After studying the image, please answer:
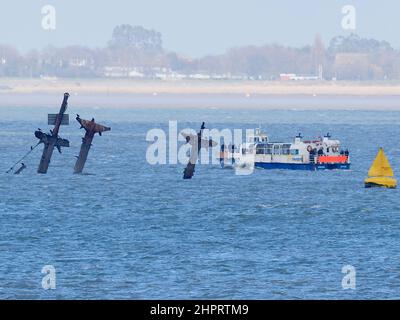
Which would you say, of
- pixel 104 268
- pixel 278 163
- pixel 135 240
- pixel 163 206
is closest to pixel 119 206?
pixel 163 206

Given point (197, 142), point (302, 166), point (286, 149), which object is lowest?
point (302, 166)

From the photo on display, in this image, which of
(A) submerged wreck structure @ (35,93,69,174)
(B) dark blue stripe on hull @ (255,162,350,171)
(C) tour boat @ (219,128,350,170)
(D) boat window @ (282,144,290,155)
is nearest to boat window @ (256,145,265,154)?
(C) tour boat @ (219,128,350,170)

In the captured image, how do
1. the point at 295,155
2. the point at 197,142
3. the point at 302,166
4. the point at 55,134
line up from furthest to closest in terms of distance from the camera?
the point at 302,166 < the point at 295,155 < the point at 55,134 < the point at 197,142

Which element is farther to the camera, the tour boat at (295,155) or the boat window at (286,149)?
the boat window at (286,149)

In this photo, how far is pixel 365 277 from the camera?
49.7m

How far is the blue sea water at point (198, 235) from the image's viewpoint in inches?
1876

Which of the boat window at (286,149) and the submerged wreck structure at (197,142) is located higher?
the submerged wreck structure at (197,142)

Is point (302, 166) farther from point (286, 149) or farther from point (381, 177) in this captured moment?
point (381, 177)

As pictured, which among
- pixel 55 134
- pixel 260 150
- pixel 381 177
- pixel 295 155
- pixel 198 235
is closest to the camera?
pixel 198 235

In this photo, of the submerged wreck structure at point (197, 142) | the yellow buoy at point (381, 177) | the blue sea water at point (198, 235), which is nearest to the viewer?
the blue sea water at point (198, 235)

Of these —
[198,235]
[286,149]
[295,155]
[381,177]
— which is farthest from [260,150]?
[198,235]

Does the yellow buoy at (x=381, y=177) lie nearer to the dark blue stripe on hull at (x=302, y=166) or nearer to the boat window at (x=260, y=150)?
the dark blue stripe on hull at (x=302, y=166)

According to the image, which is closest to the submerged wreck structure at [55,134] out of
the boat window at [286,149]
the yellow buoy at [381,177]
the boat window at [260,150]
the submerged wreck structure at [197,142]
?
the submerged wreck structure at [197,142]

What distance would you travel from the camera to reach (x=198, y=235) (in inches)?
2515
